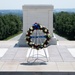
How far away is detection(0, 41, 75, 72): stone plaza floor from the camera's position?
7.84 m

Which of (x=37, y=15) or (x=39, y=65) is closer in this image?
(x=39, y=65)

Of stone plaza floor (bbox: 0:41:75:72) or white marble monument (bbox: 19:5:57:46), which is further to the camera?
white marble monument (bbox: 19:5:57:46)

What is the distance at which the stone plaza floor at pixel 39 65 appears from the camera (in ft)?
25.7

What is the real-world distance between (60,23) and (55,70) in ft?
106

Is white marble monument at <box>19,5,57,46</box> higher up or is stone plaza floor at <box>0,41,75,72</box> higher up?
white marble monument at <box>19,5,57,46</box>

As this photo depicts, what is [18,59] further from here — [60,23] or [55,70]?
[60,23]

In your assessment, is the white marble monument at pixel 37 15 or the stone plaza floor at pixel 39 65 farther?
the white marble monument at pixel 37 15

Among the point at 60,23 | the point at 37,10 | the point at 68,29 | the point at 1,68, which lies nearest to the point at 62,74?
the point at 1,68

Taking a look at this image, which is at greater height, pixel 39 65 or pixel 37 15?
pixel 37 15

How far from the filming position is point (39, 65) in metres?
8.35

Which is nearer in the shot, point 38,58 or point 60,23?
point 38,58

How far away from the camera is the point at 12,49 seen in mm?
11344

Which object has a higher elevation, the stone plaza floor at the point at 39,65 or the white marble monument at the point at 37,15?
the white marble monument at the point at 37,15

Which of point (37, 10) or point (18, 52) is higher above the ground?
point (37, 10)
